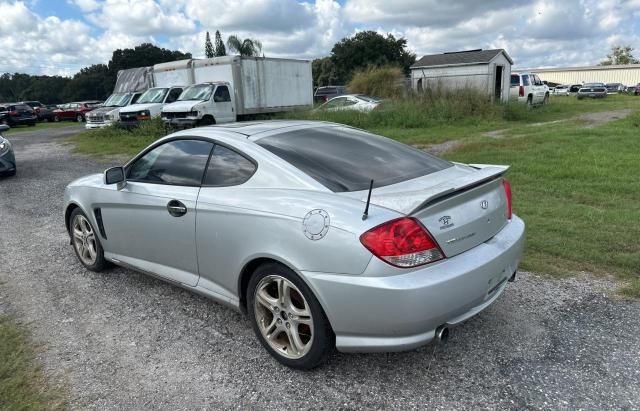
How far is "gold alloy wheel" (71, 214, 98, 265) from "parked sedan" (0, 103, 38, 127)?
3204 centimetres

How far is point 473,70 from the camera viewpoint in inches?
937

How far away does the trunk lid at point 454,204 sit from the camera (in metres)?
2.62

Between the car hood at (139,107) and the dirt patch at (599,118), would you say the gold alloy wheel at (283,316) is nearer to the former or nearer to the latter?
the dirt patch at (599,118)

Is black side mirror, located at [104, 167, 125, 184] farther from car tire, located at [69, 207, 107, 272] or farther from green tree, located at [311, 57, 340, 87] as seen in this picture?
green tree, located at [311, 57, 340, 87]

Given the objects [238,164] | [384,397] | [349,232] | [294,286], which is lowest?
[384,397]

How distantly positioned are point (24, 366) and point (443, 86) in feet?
60.8

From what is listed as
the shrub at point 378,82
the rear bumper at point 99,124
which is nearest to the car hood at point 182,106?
the rear bumper at point 99,124

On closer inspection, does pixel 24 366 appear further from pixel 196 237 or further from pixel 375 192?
pixel 375 192

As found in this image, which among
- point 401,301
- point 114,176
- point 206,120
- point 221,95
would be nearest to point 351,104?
point 221,95

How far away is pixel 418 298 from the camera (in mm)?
2461

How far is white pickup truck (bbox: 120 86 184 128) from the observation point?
1841 centimetres

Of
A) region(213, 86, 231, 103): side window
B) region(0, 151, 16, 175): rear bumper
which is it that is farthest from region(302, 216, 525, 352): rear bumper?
region(213, 86, 231, 103): side window

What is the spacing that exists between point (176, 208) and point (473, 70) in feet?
75.5

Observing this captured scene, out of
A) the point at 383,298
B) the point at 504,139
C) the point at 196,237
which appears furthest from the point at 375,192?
the point at 504,139
